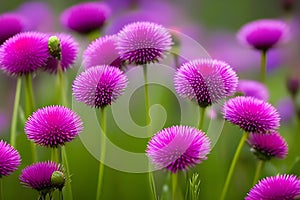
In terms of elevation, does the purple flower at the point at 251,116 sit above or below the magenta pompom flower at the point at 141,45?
below

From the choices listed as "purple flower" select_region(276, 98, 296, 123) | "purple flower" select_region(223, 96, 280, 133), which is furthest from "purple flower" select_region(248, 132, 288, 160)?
"purple flower" select_region(276, 98, 296, 123)

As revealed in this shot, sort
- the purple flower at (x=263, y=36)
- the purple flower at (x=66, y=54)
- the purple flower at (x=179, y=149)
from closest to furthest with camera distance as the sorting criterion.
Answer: the purple flower at (x=179, y=149)
the purple flower at (x=66, y=54)
the purple flower at (x=263, y=36)

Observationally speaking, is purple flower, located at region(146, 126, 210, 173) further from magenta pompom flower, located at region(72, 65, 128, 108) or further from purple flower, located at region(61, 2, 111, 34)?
purple flower, located at region(61, 2, 111, 34)

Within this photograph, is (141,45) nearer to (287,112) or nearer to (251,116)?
(251,116)

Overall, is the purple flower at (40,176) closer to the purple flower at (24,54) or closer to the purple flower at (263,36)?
the purple flower at (24,54)

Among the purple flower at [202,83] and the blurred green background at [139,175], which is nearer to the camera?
the purple flower at [202,83]

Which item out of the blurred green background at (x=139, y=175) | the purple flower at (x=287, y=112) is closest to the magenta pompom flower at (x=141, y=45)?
the blurred green background at (x=139, y=175)
